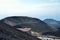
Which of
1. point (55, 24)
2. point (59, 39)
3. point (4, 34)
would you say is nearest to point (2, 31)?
point (4, 34)

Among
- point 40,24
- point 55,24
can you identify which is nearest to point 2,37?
point 40,24

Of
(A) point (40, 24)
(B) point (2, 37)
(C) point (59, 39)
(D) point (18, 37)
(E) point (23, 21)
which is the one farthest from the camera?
(E) point (23, 21)

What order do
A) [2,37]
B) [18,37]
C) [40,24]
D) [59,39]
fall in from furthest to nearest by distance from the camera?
1. [40,24]
2. [59,39]
3. [18,37]
4. [2,37]

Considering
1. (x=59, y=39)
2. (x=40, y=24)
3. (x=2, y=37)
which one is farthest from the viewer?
(x=40, y=24)

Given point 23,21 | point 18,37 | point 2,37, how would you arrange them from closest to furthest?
point 2,37
point 18,37
point 23,21

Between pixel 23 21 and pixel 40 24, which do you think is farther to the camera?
pixel 23 21

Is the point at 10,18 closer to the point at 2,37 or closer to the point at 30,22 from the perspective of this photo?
the point at 30,22

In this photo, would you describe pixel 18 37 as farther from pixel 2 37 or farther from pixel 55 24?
pixel 55 24

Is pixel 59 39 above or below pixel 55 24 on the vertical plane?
below

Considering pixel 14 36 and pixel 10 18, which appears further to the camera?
pixel 10 18
